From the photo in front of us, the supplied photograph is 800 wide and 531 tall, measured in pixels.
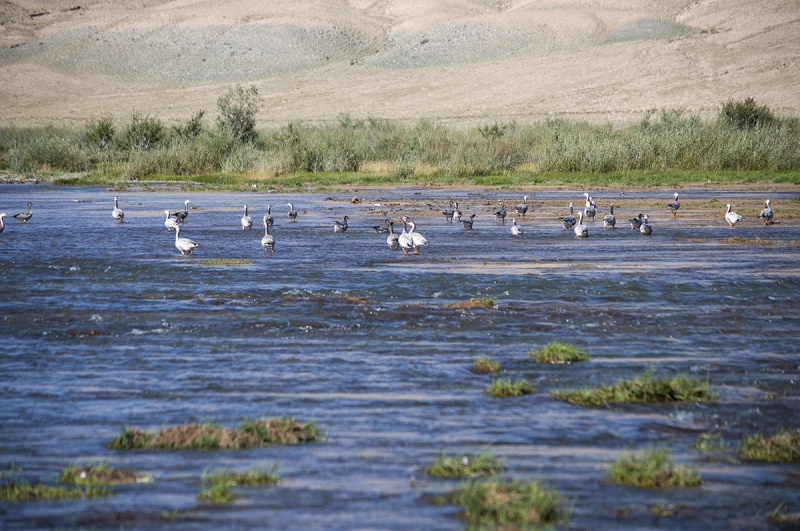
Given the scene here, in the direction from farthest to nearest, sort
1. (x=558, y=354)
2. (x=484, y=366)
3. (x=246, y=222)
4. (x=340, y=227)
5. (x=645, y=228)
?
(x=246, y=222)
(x=340, y=227)
(x=645, y=228)
(x=558, y=354)
(x=484, y=366)

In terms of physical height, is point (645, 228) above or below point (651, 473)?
above

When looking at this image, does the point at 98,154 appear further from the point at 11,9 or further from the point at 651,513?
the point at 11,9

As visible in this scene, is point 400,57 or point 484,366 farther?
point 400,57

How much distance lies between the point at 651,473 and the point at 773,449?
52.0 inches

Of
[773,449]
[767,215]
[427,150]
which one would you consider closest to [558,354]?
[773,449]

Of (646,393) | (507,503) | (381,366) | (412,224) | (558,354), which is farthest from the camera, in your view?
(412,224)

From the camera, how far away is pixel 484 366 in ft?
34.0

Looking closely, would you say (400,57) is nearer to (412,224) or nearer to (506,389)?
(412,224)

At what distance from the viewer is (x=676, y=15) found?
144 metres

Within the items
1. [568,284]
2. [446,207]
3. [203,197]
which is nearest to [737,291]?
[568,284]

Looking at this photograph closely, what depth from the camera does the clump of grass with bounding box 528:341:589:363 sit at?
35.1ft

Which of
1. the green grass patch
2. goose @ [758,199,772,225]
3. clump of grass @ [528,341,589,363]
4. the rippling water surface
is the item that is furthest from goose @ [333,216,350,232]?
the green grass patch

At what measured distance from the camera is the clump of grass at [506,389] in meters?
9.25

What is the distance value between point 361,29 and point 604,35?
40.5m
